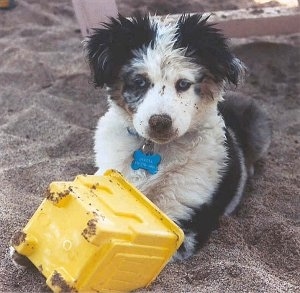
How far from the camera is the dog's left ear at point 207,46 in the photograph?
3.00 m

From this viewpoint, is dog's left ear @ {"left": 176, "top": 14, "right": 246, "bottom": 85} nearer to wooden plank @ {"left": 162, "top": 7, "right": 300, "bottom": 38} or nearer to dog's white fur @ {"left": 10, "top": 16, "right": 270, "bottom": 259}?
dog's white fur @ {"left": 10, "top": 16, "right": 270, "bottom": 259}

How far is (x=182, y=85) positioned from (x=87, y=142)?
135 centimetres

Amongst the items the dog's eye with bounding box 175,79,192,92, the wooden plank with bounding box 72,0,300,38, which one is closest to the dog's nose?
the dog's eye with bounding box 175,79,192,92

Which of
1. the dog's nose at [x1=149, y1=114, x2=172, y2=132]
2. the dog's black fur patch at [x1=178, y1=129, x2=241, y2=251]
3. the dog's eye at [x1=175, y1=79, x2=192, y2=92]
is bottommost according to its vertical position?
the dog's black fur patch at [x1=178, y1=129, x2=241, y2=251]

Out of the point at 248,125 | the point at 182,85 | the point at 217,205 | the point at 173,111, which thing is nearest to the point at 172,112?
the point at 173,111

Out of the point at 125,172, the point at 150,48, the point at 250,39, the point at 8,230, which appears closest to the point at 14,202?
the point at 8,230

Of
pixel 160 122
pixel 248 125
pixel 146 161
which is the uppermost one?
pixel 160 122

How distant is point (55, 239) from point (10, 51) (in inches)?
126

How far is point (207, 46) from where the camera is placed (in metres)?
3.01

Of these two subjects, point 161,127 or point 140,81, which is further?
point 140,81

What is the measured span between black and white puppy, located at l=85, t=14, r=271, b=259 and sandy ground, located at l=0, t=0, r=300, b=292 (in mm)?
223

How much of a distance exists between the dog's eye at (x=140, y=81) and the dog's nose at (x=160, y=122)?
0.76 ft

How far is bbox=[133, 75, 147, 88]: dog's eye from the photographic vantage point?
2.92 meters

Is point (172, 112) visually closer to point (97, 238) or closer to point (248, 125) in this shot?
point (97, 238)
